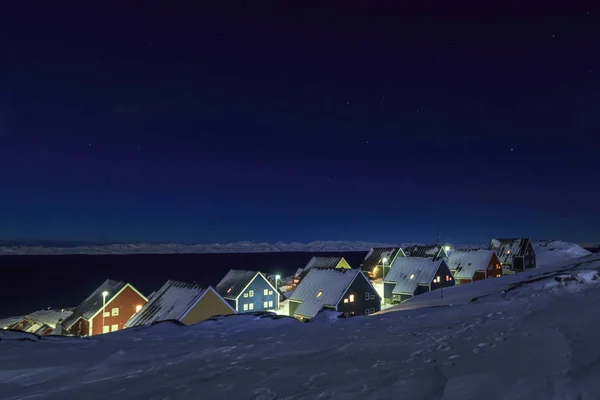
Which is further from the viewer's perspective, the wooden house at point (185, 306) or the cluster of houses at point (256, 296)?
the cluster of houses at point (256, 296)

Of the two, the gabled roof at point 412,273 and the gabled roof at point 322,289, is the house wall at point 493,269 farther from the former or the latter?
the gabled roof at point 322,289

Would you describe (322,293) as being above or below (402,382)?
below

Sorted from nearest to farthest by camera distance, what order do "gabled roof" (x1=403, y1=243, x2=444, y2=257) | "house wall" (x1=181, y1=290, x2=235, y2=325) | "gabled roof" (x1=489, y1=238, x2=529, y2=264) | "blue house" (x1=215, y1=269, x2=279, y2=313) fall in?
"house wall" (x1=181, y1=290, x2=235, y2=325)
"blue house" (x1=215, y1=269, x2=279, y2=313)
"gabled roof" (x1=489, y1=238, x2=529, y2=264)
"gabled roof" (x1=403, y1=243, x2=444, y2=257)

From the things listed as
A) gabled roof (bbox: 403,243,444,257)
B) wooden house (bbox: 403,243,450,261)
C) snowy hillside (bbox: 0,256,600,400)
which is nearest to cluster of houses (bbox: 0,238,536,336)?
wooden house (bbox: 403,243,450,261)

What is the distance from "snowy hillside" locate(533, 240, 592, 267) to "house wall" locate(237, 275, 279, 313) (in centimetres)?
6725

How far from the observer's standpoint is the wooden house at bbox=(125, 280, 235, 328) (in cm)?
3488

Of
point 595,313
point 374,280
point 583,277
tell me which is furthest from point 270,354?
point 374,280

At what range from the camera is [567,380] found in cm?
610

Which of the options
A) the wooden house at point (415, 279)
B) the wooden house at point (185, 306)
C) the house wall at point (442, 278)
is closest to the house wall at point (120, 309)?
the wooden house at point (185, 306)

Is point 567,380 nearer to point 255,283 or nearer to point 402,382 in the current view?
point 402,382

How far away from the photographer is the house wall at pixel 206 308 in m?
34.8

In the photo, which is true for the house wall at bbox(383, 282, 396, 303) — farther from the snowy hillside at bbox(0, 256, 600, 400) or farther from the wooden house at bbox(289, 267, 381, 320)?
the snowy hillside at bbox(0, 256, 600, 400)

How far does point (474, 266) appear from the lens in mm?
64438

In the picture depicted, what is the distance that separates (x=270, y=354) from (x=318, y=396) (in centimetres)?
404
